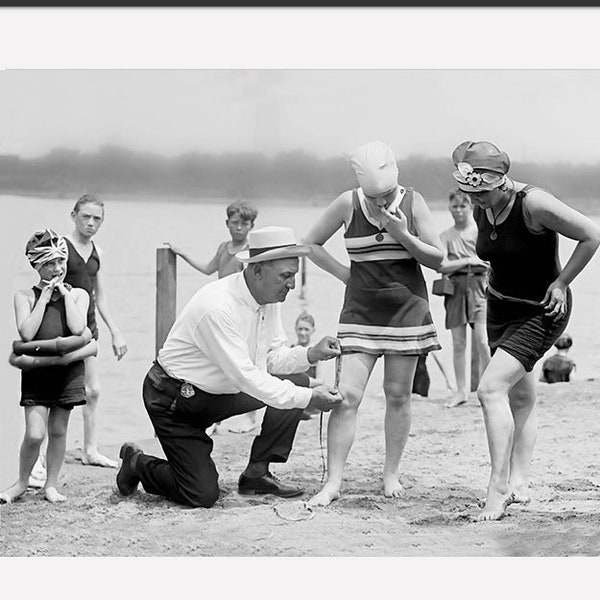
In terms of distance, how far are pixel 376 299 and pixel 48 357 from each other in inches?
59.2

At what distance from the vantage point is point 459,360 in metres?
7.86

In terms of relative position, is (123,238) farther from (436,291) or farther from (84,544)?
(84,544)

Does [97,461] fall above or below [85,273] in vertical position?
below

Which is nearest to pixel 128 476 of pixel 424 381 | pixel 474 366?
pixel 424 381

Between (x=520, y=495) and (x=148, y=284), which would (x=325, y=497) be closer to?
(x=520, y=495)

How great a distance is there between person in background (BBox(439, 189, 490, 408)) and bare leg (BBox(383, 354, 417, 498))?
211 cm

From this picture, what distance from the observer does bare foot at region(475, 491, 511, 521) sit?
5.26m

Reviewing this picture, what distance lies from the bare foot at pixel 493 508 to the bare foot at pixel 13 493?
209 cm

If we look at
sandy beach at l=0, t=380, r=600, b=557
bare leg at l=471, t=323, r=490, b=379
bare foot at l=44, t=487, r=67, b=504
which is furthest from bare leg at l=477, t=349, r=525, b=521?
bare leg at l=471, t=323, r=490, b=379

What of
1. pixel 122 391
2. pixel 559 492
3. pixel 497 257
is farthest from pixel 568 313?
pixel 122 391

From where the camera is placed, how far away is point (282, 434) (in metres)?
5.61

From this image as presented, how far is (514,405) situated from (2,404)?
2.54 metres

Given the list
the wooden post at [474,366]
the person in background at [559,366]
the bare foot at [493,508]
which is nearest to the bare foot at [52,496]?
the bare foot at [493,508]

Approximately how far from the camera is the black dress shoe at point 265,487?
5621mm
